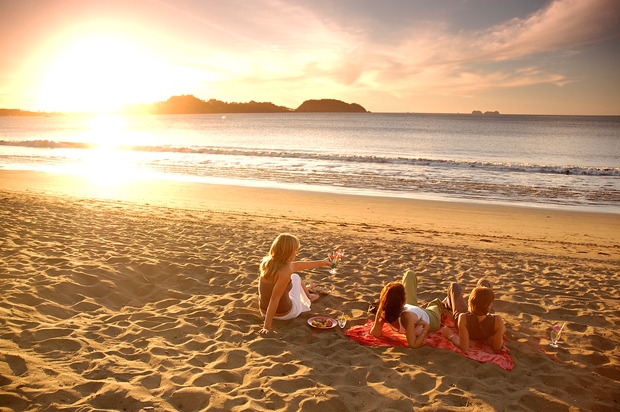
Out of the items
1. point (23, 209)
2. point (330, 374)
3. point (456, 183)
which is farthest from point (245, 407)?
point (456, 183)

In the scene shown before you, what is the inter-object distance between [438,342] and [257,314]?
7.90ft

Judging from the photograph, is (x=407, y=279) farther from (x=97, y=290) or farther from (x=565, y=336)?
(x=97, y=290)

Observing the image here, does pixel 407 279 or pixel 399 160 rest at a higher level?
pixel 399 160

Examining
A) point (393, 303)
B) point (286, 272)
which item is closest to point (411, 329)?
point (393, 303)

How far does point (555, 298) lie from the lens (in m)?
6.22

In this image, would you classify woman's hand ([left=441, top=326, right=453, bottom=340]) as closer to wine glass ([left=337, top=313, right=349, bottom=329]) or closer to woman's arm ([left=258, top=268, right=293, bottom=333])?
wine glass ([left=337, top=313, right=349, bottom=329])

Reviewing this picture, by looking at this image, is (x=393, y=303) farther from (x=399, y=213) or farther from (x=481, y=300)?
(x=399, y=213)

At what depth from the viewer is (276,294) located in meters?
4.96

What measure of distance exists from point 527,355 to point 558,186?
17356 millimetres

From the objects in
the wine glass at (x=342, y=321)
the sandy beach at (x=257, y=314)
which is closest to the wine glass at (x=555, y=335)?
the sandy beach at (x=257, y=314)

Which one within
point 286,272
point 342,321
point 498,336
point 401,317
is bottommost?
point 342,321

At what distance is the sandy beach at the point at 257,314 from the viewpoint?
12.3 feet

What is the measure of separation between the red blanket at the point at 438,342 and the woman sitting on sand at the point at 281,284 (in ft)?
2.70

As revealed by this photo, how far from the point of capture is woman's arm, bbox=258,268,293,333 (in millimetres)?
4961
